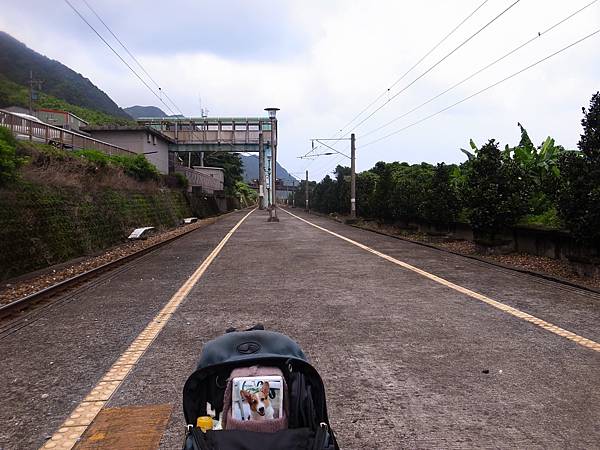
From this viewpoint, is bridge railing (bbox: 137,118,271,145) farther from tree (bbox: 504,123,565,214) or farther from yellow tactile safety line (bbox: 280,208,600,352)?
yellow tactile safety line (bbox: 280,208,600,352)

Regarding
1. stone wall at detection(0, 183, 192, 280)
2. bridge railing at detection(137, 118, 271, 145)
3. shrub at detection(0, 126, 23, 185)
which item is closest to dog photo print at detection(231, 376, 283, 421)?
stone wall at detection(0, 183, 192, 280)

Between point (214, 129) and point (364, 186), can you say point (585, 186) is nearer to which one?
point (364, 186)

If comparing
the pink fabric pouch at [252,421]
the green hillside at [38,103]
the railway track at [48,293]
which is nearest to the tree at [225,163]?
the green hillside at [38,103]

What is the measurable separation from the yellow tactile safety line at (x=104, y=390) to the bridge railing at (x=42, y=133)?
12595 mm

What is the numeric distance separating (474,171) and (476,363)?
481 inches

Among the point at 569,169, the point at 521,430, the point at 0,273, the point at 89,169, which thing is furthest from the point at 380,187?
the point at 521,430

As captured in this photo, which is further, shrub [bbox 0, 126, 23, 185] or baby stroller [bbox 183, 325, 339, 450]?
shrub [bbox 0, 126, 23, 185]

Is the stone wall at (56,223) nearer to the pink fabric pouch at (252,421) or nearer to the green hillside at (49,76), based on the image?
the pink fabric pouch at (252,421)

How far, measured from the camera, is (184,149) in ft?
175

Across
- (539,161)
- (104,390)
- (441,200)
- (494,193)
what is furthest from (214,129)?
(104,390)

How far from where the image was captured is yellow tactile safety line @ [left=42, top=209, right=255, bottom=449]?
12.1 feet

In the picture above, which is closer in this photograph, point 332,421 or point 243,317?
point 332,421

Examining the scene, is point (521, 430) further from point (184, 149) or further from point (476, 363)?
point (184, 149)

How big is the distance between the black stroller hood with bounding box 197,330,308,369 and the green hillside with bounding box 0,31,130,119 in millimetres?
102634
